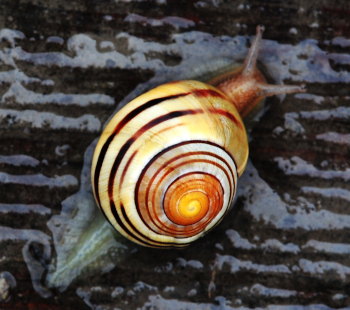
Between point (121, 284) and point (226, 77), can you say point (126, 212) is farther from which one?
point (226, 77)

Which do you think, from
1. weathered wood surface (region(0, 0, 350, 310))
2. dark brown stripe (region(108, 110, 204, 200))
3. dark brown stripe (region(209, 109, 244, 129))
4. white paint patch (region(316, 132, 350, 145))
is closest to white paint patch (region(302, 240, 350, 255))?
weathered wood surface (region(0, 0, 350, 310))

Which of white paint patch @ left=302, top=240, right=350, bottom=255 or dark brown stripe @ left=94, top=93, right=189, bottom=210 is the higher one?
dark brown stripe @ left=94, top=93, right=189, bottom=210

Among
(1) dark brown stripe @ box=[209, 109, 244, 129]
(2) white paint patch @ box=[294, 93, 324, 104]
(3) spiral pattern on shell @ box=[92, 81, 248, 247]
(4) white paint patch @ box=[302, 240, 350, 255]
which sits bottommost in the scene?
(4) white paint patch @ box=[302, 240, 350, 255]

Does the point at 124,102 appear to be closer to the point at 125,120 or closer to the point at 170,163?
the point at 125,120

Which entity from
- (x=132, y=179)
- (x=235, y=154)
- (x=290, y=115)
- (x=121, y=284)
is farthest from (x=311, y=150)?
(x=121, y=284)

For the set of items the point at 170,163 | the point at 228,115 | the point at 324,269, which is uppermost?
the point at 228,115

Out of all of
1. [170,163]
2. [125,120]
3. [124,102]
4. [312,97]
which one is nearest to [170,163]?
[170,163]

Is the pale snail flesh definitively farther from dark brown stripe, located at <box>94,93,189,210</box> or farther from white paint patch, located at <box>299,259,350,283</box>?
white paint patch, located at <box>299,259,350,283</box>
